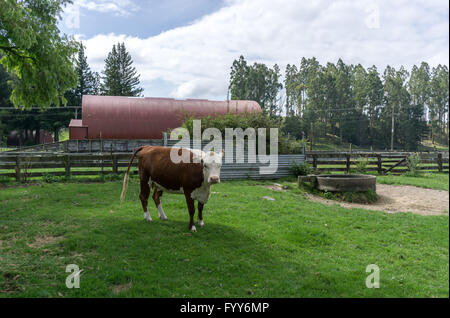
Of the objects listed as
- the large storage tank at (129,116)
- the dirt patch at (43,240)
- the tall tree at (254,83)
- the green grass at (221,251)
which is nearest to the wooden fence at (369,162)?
the green grass at (221,251)

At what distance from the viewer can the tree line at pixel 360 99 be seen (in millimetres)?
52000

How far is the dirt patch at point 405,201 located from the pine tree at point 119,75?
4021cm

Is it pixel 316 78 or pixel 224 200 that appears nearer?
pixel 224 200

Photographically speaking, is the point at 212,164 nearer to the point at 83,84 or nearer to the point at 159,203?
the point at 159,203

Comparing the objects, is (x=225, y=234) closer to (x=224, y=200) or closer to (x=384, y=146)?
(x=224, y=200)

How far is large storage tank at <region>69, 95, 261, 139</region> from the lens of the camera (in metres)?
22.2

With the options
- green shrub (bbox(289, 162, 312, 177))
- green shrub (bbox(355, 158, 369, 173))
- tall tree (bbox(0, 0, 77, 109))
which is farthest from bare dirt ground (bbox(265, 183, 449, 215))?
tall tree (bbox(0, 0, 77, 109))

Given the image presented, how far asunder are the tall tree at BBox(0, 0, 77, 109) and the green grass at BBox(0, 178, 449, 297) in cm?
436

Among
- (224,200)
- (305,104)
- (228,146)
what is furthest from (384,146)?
(224,200)

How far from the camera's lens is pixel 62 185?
1037 centimetres

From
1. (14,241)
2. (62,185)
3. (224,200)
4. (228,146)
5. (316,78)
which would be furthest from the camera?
(316,78)
